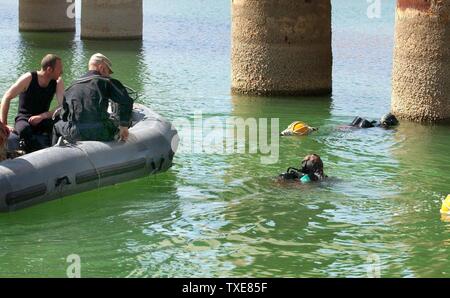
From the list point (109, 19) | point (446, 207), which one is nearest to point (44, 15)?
point (109, 19)

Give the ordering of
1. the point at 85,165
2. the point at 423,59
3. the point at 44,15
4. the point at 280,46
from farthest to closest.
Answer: the point at 44,15 → the point at 280,46 → the point at 423,59 → the point at 85,165

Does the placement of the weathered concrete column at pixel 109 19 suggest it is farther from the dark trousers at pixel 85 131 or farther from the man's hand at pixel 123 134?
the dark trousers at pixel 85 131

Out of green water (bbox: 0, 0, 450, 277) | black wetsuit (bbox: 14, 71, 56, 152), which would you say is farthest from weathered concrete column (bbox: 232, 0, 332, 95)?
black wetsuit (bbox: 14, 71, 56, 152)

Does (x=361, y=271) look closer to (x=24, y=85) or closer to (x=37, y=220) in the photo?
(x=37, y=220)

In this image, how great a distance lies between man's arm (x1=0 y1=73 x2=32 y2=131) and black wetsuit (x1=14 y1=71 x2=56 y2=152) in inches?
2.2

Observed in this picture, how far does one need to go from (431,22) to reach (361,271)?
841 centimetres

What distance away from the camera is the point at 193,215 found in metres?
12.8

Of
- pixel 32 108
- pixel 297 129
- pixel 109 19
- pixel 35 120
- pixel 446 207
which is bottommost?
pixel 446 207

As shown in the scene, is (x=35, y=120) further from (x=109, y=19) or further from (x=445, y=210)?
(x=109, y=19)

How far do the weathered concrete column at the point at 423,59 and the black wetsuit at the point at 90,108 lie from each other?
6.69 meters

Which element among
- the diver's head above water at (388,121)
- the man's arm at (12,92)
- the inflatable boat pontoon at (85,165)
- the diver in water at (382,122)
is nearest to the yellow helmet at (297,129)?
the diver in water at (382,122)

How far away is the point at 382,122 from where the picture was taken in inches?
740

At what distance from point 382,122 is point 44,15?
2129cm

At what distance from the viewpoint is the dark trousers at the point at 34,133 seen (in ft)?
42.9
